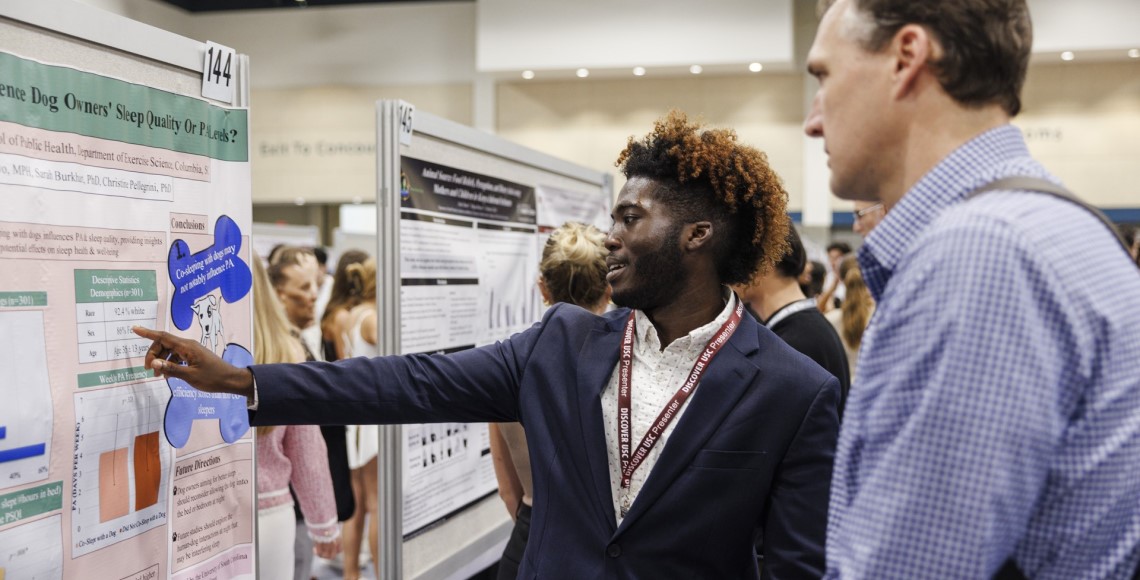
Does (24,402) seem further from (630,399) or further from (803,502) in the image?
(803,502)

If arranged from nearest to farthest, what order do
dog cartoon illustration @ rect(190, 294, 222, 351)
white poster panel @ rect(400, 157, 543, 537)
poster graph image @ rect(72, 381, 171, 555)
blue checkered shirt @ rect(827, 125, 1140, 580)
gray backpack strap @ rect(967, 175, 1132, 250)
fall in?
1. blue checkered shirt @ rect(827, 125, 1140, 580)
2. gray backpack strap @ rect(967, 175, 1132, 250)
3. poster graph image @ rect(72, 381, 171, 555)
4. dog cartoon illustration @ rect(190, 294, 222, 351)
5. white poster panel @ rect(400, 157, 543, 537)

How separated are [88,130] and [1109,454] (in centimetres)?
153

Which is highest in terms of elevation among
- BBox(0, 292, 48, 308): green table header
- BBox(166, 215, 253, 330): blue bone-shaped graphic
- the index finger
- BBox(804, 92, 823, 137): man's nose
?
BBox(804, 92, 823, 137): man's nose

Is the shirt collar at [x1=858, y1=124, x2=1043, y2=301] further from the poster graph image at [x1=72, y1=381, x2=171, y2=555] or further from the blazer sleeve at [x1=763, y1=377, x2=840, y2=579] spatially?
the poster graph image at [x1=72, y1=381, x2=171, y2=555]

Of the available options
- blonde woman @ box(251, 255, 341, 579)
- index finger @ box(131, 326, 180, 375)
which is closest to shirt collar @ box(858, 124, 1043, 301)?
index finger @ box(131, 326, 180, 375)

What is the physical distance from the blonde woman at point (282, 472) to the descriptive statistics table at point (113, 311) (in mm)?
1541

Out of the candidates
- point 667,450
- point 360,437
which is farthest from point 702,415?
point 360,437

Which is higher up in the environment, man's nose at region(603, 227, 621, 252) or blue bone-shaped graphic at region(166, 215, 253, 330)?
man's nose at region(603, 227, 621, 252)

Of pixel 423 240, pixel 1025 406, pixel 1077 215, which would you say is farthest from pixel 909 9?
pixel 423 240

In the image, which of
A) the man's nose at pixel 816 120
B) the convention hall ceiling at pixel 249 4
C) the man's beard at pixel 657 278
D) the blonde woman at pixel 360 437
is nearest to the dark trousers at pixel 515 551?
the man's beard at pixel 657 278

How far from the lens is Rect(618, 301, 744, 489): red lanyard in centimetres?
178

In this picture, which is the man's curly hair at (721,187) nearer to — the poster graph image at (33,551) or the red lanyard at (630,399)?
the red lanyard at (630,399)

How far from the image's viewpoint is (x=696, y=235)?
199cm

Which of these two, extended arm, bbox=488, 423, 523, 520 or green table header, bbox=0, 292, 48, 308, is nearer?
green table header, bbox=0, 292, 48, 308
